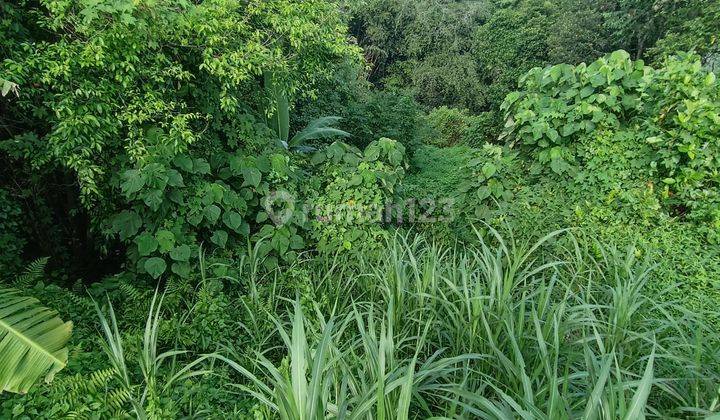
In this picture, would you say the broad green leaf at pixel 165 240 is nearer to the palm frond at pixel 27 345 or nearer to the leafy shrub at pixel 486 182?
the palm frond at pixel 27 345

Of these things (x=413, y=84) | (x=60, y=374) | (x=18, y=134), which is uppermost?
(x=413, y=84)

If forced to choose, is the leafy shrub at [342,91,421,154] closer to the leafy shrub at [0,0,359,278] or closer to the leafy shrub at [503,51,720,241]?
the leafy shrub at [503,51,720,241]

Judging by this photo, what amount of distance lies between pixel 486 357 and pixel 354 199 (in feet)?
6.52

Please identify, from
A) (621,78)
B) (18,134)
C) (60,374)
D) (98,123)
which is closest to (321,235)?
(98,123)

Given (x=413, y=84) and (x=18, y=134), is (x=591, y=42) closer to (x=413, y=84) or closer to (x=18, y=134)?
(x=413, y=84)

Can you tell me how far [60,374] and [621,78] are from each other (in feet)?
14.7

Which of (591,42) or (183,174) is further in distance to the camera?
(591,42)

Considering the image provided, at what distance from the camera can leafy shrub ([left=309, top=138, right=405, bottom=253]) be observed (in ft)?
11.7

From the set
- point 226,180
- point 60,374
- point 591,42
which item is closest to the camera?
point 60,374

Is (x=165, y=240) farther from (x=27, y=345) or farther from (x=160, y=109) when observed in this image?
(x=27, y=345)

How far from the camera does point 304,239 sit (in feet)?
12.2

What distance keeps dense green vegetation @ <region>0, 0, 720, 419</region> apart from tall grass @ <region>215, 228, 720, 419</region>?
0.05 ft

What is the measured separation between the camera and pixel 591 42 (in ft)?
40.1

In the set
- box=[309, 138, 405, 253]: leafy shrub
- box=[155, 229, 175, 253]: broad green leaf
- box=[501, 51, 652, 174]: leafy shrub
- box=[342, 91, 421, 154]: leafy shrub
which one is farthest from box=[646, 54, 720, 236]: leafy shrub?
box=[342, 91, 421, 154]: leafy shrub
